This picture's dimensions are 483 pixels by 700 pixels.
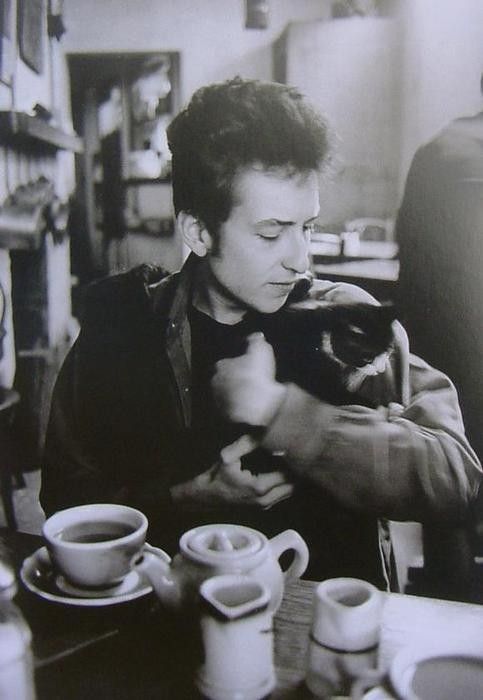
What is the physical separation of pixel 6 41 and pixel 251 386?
76cm

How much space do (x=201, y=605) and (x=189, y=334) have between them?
553 millimetres

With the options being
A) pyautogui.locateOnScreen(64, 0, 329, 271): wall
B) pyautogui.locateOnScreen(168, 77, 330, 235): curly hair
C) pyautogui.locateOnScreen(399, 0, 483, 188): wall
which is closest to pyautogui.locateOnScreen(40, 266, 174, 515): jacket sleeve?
pyautogui.locateOnScreen(64, 0, 329, 271): wall

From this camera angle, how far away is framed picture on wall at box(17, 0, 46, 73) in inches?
50.9

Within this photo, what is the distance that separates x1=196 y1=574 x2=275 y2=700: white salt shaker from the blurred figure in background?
50 centimetres

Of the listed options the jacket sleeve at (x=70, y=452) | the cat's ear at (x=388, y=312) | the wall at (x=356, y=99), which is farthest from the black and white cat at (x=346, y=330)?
the jacket sleeve at (x=70, y=452)

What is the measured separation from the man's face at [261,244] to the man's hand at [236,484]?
0.76 ft

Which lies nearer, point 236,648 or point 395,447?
point 236,648

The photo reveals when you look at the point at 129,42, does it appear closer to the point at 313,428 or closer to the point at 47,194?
the point at 47,194

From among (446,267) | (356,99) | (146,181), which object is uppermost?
(356,99)

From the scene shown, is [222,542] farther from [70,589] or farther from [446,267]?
[446,267]

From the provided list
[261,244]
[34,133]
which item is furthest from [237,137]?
[34,133]

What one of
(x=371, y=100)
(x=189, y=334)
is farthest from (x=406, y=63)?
(x=189, y=334)

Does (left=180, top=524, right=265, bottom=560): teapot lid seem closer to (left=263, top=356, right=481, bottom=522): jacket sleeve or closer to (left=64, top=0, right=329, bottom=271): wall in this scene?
(left=263, top=356, right=481, bottom=522): jacket sleeve

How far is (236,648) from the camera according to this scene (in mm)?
831
